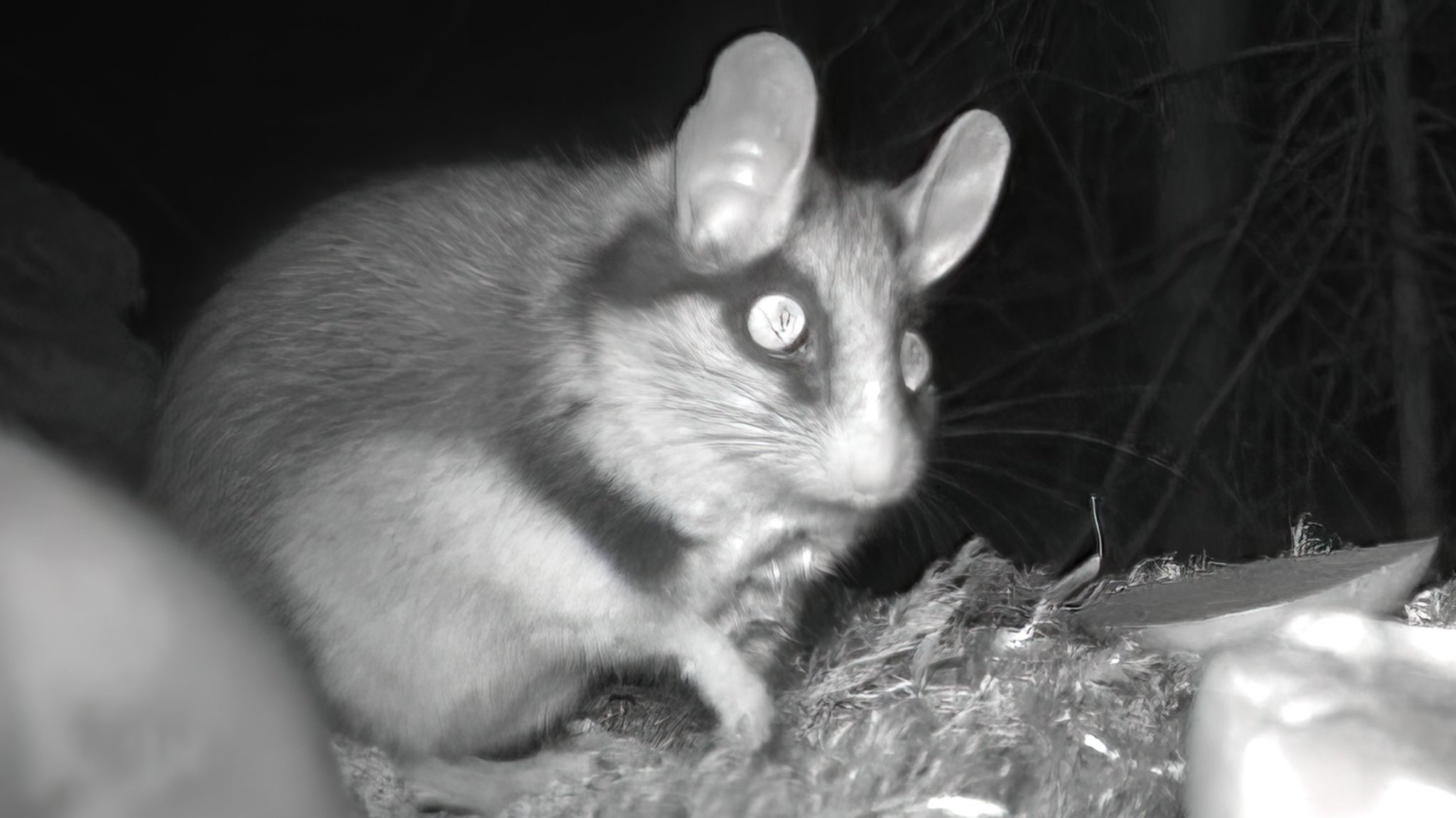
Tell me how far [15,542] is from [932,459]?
403mm

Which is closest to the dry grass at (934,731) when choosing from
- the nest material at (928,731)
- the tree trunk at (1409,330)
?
the nest material at (928,731)

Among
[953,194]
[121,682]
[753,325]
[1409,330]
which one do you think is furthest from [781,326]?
[1409,330]

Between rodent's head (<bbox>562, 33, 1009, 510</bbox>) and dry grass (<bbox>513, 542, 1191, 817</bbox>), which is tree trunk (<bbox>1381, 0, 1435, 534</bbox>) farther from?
rodent's head (<bbox>562, 33, 1009, 510</bbox>)

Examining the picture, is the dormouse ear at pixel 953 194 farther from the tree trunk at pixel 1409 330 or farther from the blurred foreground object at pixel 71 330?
the tree trunk at pixel 1409 330

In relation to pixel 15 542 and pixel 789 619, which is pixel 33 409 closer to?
pixel 15 542

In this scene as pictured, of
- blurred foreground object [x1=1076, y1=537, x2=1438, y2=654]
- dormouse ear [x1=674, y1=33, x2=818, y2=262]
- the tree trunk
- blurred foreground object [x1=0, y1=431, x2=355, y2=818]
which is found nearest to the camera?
blurred foreground object [x1=0, y1=431, x2=355, y2=818]

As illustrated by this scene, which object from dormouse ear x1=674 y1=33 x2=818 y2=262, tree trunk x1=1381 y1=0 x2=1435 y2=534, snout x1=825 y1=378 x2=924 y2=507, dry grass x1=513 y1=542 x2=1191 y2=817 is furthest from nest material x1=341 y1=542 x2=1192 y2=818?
tree trunk x1=1381 y1=0 x2=1435 y2=534

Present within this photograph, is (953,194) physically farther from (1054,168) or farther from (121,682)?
(121,682)

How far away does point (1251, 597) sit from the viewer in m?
0.71

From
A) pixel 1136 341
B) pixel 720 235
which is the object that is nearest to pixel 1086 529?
pixel 1136 341

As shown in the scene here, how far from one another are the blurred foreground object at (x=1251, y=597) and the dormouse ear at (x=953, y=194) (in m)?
0.24

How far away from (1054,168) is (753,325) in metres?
0.30

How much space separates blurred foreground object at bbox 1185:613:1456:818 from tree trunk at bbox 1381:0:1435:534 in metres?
0.38

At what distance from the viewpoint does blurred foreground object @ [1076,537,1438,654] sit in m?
0.65
